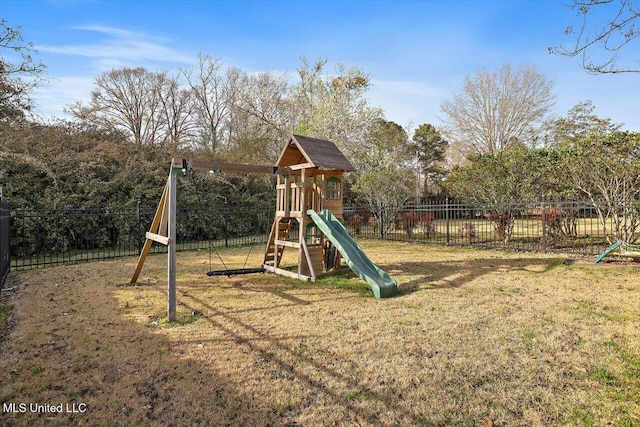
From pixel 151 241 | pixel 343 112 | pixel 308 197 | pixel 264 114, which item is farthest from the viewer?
pixel 264 114

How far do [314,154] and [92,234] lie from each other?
7.70 metres

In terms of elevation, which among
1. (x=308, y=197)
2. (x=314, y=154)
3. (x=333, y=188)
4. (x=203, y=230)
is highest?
(x=314, y=154)

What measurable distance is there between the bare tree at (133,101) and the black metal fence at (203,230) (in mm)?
7927

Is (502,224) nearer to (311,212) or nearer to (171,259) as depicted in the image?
(311,212)

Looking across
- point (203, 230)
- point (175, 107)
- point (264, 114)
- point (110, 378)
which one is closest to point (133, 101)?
point (175, 107)

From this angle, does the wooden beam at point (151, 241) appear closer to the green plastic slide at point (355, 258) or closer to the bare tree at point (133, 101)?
the green plastic slide at point (355, 258)

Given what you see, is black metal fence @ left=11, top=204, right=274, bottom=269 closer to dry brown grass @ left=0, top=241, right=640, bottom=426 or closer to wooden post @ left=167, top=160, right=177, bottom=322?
wooden post @ left=167, top=160, right=177, bottom=322

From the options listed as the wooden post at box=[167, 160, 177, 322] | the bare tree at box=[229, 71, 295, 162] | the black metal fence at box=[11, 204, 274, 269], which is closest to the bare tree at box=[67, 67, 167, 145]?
the bare tree at box=[229, 71, 295, 162]

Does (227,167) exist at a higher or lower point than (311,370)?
higher

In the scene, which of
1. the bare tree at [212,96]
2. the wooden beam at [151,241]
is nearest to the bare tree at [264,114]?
the bare tree at [212,96]

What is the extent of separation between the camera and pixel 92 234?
10.4m

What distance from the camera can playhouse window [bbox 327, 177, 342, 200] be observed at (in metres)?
7.43

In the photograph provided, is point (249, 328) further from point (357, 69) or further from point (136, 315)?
point (357, 69)

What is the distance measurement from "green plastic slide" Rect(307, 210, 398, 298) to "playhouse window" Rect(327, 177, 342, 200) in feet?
1.60
